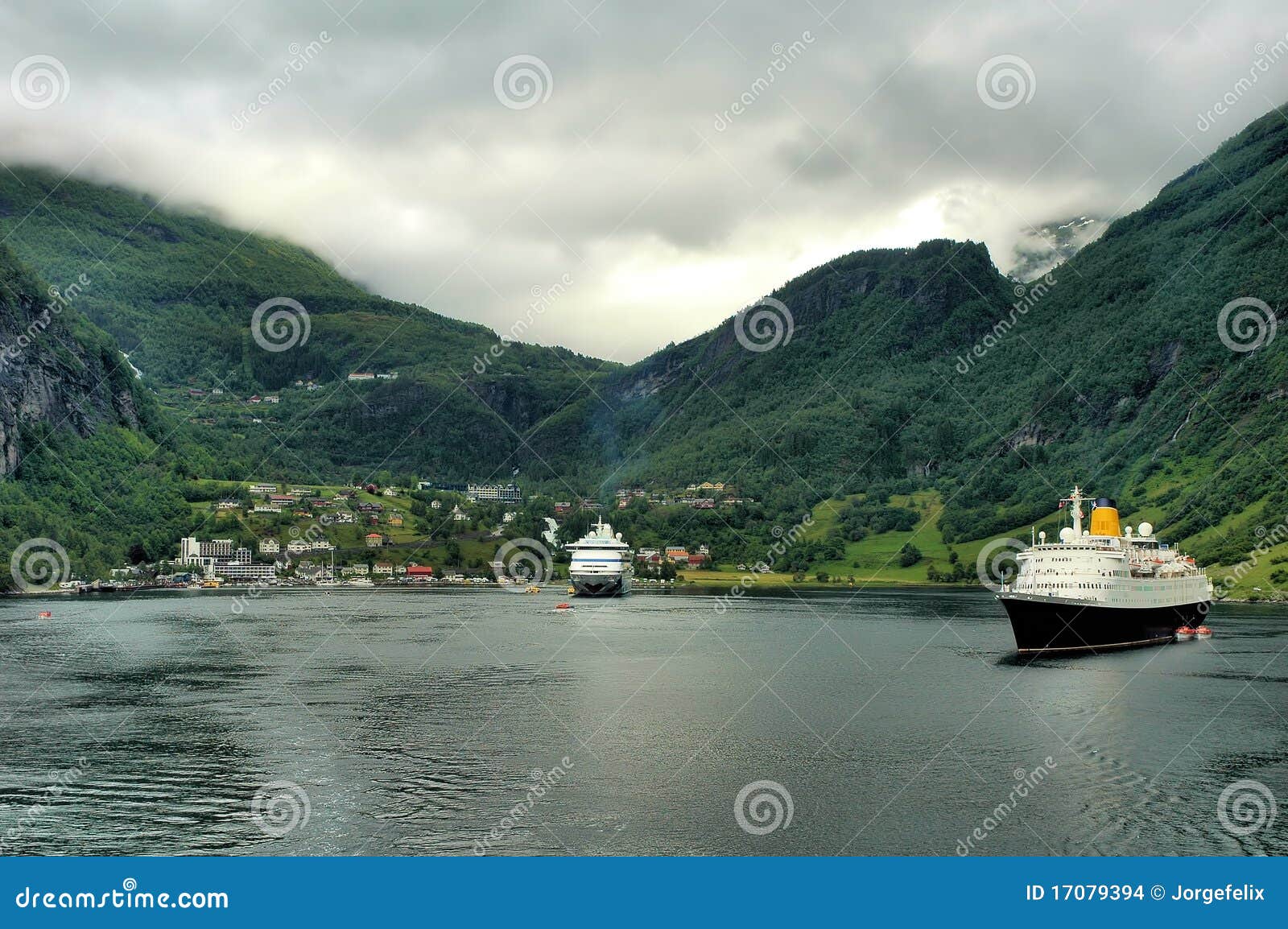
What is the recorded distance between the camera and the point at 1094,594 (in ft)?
228

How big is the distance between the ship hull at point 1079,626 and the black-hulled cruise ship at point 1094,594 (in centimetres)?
5

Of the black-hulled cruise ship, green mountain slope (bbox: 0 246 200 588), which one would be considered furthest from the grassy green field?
green mountain slope (bbox: 0 246 200 588)

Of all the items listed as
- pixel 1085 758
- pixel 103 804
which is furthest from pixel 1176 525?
pixel 103 804

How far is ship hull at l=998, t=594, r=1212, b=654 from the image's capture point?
212ft

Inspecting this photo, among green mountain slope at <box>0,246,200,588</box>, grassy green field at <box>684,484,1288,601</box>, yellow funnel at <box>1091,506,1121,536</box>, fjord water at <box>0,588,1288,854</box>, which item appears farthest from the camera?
green mountain slope at <box>0,246,200,588</box>

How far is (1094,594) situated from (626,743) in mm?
43059

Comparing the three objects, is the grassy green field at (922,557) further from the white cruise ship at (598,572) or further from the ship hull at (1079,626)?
the ship hull at (1079,626)

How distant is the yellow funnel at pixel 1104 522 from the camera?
252ft

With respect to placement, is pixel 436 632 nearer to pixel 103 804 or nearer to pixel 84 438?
pixel 103 804

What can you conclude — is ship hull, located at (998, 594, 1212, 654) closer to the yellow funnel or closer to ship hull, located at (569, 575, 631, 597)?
the yellow funnel

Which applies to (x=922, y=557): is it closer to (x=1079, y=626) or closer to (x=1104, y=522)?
(x=1104, y=522)

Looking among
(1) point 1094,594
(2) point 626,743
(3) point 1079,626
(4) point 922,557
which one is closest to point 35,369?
(4) point 922,557

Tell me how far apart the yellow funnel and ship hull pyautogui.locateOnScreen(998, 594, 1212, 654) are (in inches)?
238

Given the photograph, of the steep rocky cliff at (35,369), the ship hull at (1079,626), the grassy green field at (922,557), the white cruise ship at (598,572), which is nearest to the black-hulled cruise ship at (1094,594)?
the ship hull at (1079,626)
